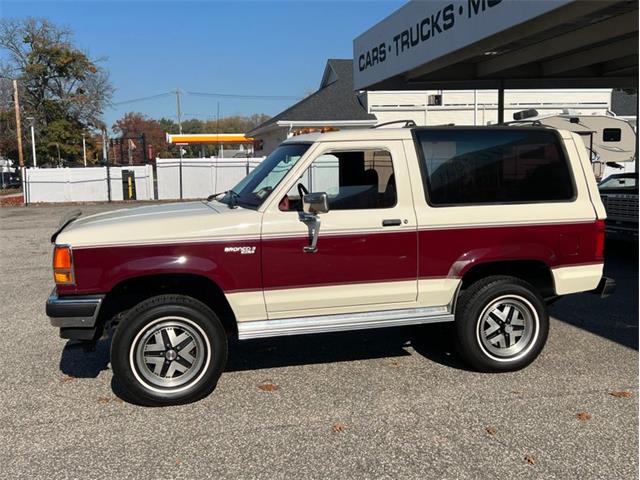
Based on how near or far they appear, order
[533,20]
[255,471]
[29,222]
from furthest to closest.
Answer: [29,222], [533,20], [255,471]

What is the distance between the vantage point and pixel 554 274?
511 cm

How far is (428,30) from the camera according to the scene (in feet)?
33.5

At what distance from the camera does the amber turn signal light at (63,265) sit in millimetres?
4289

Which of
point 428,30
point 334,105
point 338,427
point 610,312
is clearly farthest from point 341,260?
point 334,105

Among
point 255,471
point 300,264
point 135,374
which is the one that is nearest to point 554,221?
point 300,264

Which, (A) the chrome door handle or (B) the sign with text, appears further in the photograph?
(B) the sign with text

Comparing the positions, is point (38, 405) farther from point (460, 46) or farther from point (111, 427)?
point (460, 46)

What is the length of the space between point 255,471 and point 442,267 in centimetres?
226

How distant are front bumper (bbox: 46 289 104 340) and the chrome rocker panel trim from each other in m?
1.08

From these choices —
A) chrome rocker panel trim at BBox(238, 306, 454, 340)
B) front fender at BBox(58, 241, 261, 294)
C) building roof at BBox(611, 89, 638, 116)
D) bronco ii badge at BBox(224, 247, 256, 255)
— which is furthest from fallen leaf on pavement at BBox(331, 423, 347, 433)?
building roof at BBox(611, 89, 638, 116)

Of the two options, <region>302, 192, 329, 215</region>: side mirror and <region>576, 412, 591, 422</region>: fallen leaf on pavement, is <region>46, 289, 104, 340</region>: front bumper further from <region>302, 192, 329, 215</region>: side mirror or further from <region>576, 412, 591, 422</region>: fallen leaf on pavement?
<region>576, 412, 591, 422</region>: fallen leaf on pavement

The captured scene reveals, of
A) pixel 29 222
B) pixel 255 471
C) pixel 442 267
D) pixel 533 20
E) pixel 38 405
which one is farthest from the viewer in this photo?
pixel 29 222

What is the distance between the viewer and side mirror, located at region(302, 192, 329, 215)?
14.3 feet

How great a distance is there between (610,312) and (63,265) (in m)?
6.01
